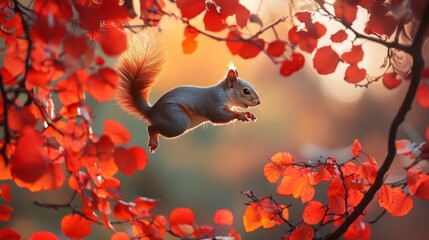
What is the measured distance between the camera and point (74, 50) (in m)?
0.65

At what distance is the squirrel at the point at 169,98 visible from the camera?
0.69 meters

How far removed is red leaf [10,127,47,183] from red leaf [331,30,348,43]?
0.51m

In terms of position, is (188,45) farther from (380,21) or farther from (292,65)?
(380,21)


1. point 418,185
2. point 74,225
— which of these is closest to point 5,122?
point 74,225

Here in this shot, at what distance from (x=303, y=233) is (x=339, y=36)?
0.35 m

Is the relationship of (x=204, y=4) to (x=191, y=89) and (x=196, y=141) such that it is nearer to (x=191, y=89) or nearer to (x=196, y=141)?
(x=191, y=89)

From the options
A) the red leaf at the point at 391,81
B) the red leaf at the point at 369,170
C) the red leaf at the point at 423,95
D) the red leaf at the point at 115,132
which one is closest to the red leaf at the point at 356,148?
the red leaf at the point at 369,170

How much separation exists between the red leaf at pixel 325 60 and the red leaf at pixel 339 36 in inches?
0.8

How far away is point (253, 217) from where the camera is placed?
1.01 meters

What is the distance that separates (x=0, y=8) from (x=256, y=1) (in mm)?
498

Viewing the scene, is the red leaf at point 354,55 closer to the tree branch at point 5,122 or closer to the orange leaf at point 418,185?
the orange leaf at point 418,185

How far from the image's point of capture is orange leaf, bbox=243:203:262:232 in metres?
1.01

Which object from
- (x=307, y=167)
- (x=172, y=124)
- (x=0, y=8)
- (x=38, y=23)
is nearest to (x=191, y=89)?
(x=172, y=124)

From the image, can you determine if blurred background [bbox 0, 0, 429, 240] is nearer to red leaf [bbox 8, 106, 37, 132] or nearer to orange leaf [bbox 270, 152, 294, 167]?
orange leaf [bbox 270, 152, 294, 167]
